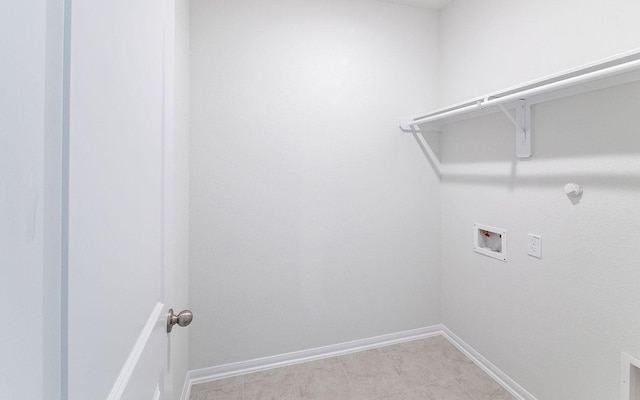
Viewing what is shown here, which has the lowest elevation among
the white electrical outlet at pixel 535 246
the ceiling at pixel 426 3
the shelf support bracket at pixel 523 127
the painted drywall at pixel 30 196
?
the white electrical outlet at pixel 535 246

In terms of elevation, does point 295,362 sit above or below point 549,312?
below

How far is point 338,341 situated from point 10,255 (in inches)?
79.4

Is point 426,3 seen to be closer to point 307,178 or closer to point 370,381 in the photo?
point 307,178

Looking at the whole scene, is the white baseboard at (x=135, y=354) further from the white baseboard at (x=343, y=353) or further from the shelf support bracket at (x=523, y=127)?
the shelf support bracket at (x=523, y=127)

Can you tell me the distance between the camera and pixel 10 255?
0.21 metres

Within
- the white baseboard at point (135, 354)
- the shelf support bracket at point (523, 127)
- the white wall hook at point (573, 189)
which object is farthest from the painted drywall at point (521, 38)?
the white baseboard at point (135, 354)

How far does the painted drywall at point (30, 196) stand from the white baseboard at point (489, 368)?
207 centimetres

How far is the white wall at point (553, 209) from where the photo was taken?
1128 millimetres

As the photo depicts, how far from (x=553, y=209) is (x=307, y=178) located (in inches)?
54.0

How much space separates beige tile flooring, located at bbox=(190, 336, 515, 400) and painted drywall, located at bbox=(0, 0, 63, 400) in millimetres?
1641

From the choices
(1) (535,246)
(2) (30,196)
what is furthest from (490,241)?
(2) (30,196)

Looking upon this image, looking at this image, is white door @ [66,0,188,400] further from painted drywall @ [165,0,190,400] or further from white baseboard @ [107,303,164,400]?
painted drywall @ [165,0,190,400]

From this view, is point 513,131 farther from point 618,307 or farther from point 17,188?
point 17,188

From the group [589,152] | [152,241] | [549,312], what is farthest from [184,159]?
[549,312]
